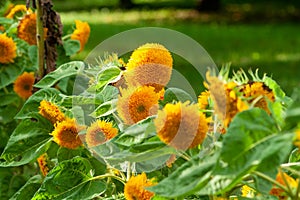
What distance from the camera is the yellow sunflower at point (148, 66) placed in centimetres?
159

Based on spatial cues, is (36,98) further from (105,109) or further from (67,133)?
(105,109)

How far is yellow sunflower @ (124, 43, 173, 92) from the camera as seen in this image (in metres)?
1.59

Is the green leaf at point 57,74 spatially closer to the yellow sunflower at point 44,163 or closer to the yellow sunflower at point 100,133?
the yellow sunflower at point 44,163

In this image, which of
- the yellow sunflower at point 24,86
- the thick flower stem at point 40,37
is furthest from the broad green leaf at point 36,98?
the yellow sunflower at point 24,86

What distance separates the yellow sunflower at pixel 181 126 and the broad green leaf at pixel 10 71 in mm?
1571

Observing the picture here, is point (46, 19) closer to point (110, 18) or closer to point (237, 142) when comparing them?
point (237, 142)

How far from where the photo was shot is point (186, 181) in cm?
117

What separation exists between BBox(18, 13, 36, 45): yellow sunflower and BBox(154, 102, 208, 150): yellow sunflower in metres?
1.54

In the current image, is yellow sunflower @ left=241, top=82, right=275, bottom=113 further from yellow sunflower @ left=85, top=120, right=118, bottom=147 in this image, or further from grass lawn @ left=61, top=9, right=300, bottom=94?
grass lawn @ left=61, top=9, right=300, bottom=94

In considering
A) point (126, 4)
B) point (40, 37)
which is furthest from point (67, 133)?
point (126, 4)

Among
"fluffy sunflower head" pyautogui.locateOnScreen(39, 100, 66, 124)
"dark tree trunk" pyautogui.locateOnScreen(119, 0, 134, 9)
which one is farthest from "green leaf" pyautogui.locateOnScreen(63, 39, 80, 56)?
"dark tree trunk" pyautogui.locateOnScreen(119, 0, 134, 9)

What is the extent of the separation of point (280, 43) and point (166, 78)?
10.6 m

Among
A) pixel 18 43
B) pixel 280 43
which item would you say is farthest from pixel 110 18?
pixel 18 43

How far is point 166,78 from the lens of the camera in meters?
1.67
